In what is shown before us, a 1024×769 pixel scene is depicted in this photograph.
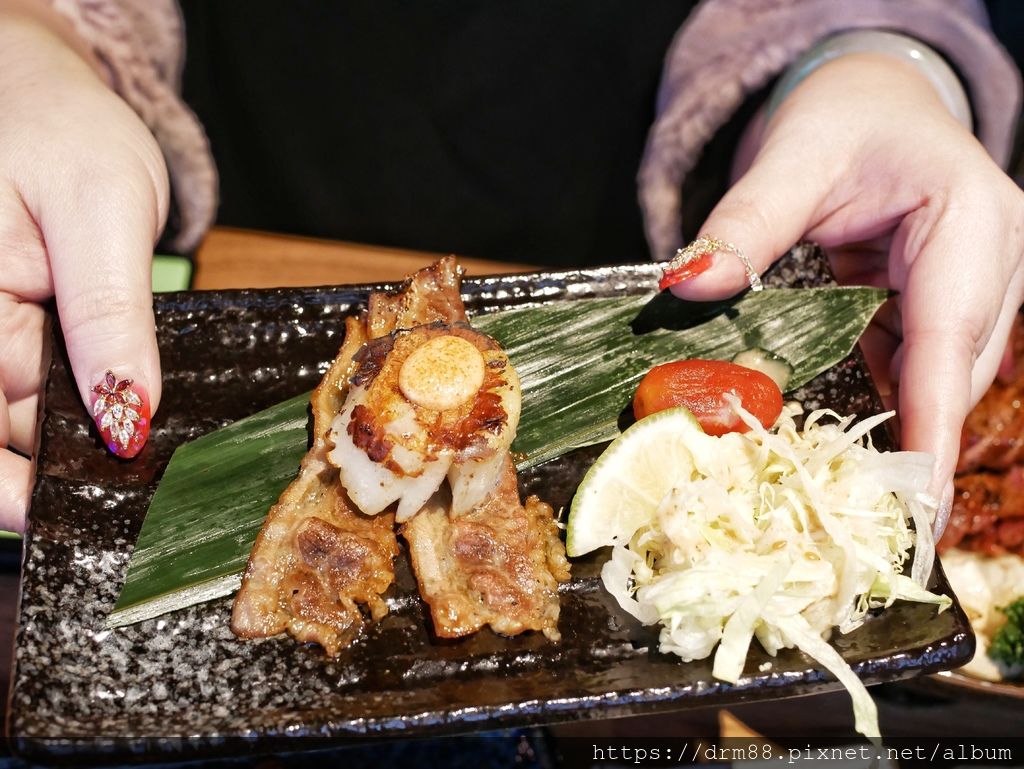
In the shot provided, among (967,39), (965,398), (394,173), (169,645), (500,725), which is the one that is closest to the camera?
(500,725)

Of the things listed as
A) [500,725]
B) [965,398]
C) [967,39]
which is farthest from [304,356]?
[967,39]

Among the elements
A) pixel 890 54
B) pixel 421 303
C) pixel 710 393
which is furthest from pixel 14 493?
pixel 890 54

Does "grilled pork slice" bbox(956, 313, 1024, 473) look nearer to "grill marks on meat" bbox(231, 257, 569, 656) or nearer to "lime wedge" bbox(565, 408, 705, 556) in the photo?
"lime wedge" bbox(565, 408, 705, 556)

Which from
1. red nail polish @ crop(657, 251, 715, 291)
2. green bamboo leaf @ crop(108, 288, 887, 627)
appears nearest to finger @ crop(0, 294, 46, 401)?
green bamboo leaf @ crop(108, 288, 887, 627)

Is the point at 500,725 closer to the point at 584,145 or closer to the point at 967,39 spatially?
the point at 584,145

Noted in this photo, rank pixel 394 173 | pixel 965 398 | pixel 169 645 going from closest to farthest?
pixel 169 645
pixel 965 398
pixel 394 173
